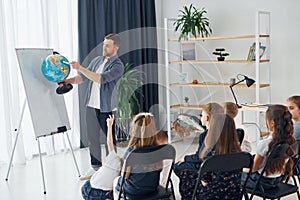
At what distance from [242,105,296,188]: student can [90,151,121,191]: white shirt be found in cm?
85

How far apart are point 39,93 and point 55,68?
0.33 metres

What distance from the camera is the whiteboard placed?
3957mm

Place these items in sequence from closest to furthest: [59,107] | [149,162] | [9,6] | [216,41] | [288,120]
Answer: [149,162], [288,120], [59,107], [9,6], [216,41]

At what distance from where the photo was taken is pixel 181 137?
19.6 ft

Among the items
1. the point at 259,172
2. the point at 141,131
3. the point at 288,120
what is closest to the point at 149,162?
the point at 141,131

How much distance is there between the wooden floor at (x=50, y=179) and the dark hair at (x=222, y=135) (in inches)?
39.8

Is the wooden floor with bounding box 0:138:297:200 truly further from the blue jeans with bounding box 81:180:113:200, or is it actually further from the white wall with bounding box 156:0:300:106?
the white wall with bounding box 156:0:300:106

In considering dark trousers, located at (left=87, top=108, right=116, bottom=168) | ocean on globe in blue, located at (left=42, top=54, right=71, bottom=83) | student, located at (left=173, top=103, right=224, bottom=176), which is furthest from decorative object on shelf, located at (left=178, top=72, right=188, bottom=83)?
student, located at (left=173, top=103, right=224, bottom=176)

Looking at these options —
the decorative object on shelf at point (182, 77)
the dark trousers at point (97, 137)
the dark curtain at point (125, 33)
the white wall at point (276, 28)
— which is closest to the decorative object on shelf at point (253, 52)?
the white wall at point (276, 28)

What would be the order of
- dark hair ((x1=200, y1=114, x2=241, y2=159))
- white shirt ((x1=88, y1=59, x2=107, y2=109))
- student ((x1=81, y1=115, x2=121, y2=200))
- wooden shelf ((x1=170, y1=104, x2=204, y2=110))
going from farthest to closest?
wooden shelf ((x1=170, y1=104, x2=204, y2=110)) < white shirt ((x1=88, y1=59, x2=107, y2=109)) < student ((x1=81, y1=115, x2=121, y2=200)) < dark hair ((x1=200, y1=114, x2=241, y2=159))

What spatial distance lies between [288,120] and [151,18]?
12.1 feet

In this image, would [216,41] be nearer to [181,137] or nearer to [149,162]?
→ [181,137]

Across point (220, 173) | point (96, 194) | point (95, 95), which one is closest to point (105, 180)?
point (96, 194)

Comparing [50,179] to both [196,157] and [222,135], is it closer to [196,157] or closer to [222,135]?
[196,157]
